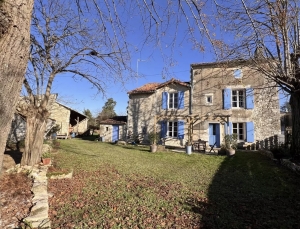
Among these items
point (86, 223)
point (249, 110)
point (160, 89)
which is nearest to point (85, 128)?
point (160, 89)

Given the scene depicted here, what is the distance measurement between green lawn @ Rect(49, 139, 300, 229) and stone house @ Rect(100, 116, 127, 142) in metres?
13.6

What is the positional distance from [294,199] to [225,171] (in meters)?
2.98

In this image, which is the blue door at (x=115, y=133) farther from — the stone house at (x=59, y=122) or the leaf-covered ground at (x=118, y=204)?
the leaf-covered ground at (x=118, y=204)

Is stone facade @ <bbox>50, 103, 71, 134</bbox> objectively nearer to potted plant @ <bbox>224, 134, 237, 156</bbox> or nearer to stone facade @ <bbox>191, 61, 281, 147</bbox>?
stone facade @ <bbox>191, 61, 281, 147</bbox>

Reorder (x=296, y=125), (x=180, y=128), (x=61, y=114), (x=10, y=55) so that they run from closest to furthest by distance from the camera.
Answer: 1. (x=10, y=55)
2. (x=296, y=125)
3. (x=180, y=128)
4. (x=61, y=114)

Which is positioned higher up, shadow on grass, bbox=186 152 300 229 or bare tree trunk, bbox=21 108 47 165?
bare tree trunk, bbox=21 108 47 165

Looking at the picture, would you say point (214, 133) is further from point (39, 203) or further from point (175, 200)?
point (39, 203)

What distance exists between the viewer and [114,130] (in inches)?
805

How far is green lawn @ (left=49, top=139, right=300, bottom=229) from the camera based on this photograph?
319cm

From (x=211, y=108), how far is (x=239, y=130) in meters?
2.74

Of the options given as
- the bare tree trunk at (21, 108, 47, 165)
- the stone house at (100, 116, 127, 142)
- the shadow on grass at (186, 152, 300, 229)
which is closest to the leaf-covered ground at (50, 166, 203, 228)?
the shadow on grass at (186, 152, 300, 229)

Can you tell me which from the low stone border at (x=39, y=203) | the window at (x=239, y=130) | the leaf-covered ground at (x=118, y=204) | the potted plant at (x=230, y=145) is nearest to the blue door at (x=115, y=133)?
the window at (x=239, y=130)

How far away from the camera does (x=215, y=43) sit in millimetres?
3223

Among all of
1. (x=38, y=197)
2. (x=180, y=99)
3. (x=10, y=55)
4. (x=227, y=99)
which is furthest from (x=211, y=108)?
(x=10, y=55)
